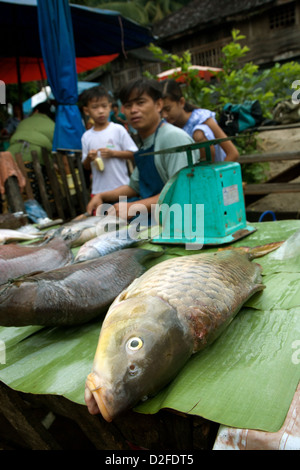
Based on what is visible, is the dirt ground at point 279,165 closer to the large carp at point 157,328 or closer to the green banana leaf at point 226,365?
the green banana leaf at point 226,365

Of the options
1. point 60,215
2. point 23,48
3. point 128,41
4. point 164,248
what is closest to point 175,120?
point 164,248

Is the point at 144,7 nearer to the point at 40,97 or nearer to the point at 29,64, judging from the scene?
the point at 40,97

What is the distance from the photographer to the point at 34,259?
2.51 metres

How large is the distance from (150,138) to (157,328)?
2627mm

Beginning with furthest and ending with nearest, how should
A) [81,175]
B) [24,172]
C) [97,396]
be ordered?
[81,175] → [24,172] → [97,396]

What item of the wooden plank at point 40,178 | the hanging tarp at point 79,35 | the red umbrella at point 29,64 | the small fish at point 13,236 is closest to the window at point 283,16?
the red umbrella at point 29,64

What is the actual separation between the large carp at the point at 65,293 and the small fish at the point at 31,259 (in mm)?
477

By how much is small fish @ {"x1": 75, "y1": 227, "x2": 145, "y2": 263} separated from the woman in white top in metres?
1.67

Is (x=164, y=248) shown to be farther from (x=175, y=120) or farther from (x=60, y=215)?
(x=60, y=215)

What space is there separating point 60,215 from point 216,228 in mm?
4377

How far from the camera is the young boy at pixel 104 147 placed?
4.66 m

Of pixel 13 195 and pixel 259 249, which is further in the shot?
pixel 13 195

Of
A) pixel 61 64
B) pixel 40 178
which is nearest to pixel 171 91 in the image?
pixel 61 64

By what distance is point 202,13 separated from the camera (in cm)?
1758
